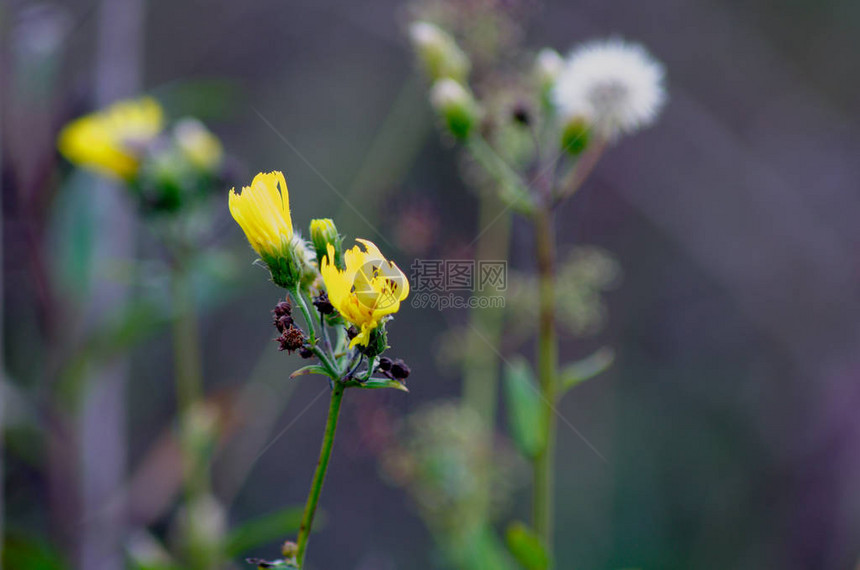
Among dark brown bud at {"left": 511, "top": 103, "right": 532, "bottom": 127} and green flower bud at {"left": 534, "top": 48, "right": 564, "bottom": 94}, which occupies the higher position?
green flower bud at {"left": 534, "top": 48, "right": 564, "bottom": 94}

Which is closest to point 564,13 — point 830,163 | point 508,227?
point 830,163

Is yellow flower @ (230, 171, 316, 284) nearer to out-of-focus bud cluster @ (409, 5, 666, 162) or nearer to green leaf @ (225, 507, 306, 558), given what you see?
out-of-focus bud cluster @ (409, 5, 666, 162)

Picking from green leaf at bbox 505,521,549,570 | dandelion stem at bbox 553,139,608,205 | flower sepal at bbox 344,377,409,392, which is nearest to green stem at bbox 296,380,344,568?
flower sepal at bbox 344,377,409,392

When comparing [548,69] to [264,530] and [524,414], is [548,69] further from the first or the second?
[264,530]

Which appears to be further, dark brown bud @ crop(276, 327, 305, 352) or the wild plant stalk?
the wild plant stalk

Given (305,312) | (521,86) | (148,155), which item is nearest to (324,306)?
(305,312)

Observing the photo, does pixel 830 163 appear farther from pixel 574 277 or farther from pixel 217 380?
pixel 217 380
